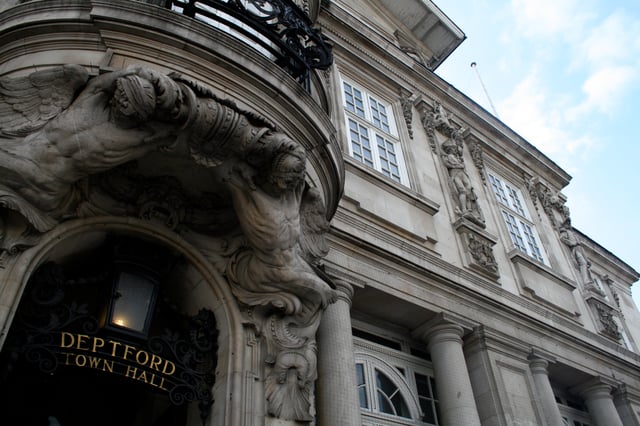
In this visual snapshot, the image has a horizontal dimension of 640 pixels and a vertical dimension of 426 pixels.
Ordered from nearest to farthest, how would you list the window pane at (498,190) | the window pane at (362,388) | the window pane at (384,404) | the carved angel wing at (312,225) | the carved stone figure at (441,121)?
the carved angel wing at (312,225), the window pane at (362,388), the window pane at (384,404), the carved stone figure at (441,121), the window pane at (498,190)

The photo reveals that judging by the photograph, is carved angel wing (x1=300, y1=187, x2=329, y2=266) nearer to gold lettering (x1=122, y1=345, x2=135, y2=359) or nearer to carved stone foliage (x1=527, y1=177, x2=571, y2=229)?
gold lettering (x1=122, y1=345, x2=135, y2=359)

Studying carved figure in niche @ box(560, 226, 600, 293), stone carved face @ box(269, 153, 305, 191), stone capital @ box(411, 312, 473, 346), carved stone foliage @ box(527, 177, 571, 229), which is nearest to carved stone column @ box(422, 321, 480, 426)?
stone capital @ box(411, 312, 473, 346)

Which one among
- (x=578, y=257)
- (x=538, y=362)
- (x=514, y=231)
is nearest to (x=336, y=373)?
(x=538, y=362)

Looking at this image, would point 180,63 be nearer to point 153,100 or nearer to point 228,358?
point 153,100

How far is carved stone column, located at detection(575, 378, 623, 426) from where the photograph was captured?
37.2ft

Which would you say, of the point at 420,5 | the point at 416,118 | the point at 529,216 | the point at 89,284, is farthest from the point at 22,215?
the point at 420,5

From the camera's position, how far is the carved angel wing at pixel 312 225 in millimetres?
6152

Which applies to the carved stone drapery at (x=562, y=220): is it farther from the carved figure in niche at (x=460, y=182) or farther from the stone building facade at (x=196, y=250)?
the stone building facade at (x=196, y=250)

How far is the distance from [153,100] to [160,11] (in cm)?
144

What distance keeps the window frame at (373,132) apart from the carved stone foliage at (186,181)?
15.1ft

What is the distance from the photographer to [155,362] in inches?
206

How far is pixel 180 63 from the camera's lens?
18.7 feet

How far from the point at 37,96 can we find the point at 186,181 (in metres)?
1.58

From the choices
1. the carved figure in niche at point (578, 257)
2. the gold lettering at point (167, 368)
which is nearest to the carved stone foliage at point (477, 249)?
the carved figure in niche at point (578, 257)
